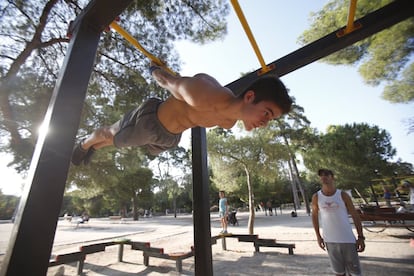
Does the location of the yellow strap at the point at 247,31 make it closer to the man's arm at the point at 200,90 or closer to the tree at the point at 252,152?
the man's arm at the point at 200,90

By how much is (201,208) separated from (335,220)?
1.71m

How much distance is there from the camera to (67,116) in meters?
0.91

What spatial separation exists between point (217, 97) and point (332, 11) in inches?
122

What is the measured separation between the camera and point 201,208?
200 centimetres

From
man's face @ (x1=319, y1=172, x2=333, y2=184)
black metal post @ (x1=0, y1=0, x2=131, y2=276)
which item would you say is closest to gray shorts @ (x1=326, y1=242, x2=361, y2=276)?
man's face @ (x1=319, y1=172, x2=333, y2=184)

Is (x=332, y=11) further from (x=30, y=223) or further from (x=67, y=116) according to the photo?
(x=30, y=223)

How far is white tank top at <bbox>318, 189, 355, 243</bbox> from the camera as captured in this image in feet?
7.90

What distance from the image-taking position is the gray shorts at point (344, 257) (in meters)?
2.31

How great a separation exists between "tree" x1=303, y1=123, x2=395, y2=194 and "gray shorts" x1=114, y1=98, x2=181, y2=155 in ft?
51.5

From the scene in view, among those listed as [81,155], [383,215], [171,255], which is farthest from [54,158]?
[383,215]

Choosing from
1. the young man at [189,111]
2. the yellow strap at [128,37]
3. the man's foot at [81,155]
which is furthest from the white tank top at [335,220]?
the man's foot at [81,155]

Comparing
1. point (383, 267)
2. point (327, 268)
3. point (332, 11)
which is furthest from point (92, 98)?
point (383, 267)

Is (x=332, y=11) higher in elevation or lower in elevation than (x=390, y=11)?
higher

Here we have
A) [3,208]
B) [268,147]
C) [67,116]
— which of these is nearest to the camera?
[67,116]
